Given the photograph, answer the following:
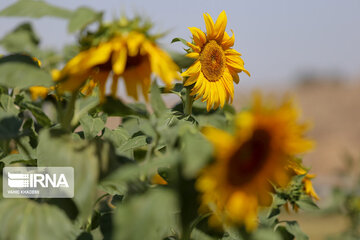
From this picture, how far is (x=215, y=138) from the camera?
0.78 m

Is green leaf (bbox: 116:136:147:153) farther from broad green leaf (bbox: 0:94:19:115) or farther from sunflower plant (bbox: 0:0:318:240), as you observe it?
broad green leaf (bbox: 0:94:19:115)

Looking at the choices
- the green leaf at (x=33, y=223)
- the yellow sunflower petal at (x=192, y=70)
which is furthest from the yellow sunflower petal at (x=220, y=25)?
the green leaf at (x=33, y=223)

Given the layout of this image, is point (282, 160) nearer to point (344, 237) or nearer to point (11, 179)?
point (11, 179)

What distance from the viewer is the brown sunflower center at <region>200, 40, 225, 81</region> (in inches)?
67.4

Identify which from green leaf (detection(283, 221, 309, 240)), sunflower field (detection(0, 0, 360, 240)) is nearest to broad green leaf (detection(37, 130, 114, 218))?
sunflower field (detection(0, 0, 360, 240))

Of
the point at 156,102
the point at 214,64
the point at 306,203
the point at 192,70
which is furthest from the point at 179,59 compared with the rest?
the point at 306,203

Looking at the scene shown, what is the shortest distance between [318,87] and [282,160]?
33.4m

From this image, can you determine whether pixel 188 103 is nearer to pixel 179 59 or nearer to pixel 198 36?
pixel 198 36

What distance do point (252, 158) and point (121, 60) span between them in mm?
289

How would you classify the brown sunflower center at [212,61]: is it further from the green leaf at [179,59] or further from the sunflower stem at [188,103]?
the green leaf at [179,59]

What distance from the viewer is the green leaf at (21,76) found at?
913 mm

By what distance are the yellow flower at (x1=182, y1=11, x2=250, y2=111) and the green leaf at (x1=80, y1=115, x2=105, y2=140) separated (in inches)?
17.2

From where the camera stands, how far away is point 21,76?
3.05 ft

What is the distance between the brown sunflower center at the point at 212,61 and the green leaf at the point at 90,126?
0.55 meters
